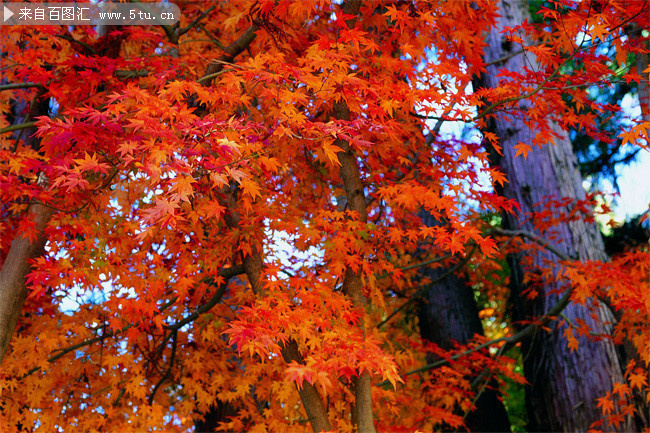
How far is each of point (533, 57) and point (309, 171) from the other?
3.87 m

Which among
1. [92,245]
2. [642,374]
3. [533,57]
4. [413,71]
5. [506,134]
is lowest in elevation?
[642,374]

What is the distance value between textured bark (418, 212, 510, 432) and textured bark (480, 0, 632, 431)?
0.83 meters

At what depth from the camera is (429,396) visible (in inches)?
249

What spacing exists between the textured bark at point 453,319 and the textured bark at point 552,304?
0.83 m

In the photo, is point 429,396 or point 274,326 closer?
point 274,326

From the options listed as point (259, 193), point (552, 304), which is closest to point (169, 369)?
point (259, 193)

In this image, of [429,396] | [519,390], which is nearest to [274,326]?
[429,396]

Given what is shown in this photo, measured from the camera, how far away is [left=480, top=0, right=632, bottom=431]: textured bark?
18.7ft

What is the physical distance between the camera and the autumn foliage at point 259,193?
3114mm

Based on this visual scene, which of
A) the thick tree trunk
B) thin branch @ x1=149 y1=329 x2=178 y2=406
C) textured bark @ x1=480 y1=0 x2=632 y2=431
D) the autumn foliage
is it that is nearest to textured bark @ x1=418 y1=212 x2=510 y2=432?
textured bark @ x1=480 y1=0 x2=632 y2=431

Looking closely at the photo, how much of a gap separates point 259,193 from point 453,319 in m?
5.18

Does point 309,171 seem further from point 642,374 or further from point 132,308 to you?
point 642,374

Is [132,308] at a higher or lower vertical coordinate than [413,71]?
lower

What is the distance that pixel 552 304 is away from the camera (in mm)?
6168
